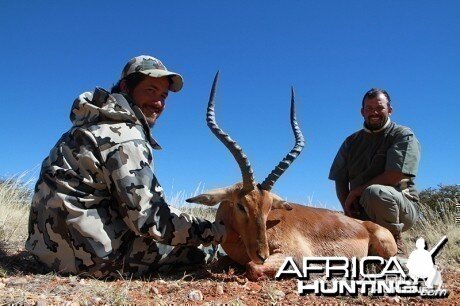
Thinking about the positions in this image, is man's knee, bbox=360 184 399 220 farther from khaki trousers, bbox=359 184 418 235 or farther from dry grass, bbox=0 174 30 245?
dry grass, bbox=0 174 30 245

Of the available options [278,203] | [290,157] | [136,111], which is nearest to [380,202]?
[290,157]

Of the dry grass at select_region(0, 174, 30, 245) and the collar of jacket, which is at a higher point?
the collar of jacket

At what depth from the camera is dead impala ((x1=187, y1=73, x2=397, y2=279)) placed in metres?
5.04

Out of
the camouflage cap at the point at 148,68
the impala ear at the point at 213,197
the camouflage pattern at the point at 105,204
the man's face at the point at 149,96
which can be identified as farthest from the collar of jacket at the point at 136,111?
the impala ear at the point at 213,197

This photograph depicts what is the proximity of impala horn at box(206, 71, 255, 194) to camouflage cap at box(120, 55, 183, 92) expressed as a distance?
54 cm

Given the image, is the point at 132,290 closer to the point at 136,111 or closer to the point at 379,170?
the point at 136,111

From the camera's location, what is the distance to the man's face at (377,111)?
293 inches

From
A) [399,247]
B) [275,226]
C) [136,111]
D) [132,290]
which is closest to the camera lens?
[132,290]

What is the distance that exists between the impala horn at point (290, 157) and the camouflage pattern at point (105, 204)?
2.88 feet

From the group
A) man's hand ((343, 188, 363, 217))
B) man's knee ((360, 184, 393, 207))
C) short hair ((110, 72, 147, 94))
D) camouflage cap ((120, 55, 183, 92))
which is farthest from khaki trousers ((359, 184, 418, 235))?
short hair ((110, 72, 147, 94))

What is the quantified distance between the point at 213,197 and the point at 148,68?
1.58 metres

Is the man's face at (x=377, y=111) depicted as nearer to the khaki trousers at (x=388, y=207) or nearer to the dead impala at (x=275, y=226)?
the khaki trousers at (x=388, y=207)

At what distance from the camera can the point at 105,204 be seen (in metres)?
4.92

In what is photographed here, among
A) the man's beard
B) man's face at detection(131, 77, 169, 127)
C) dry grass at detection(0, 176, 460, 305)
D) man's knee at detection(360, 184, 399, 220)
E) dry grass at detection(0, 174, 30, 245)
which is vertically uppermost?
the man's beard
